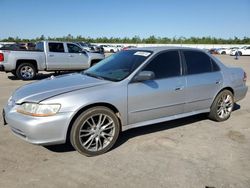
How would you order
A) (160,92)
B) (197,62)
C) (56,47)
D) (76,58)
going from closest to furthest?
(160,92) → (197,62) → (56,47) → (76,58)

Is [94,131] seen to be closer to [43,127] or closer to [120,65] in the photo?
[43,127]

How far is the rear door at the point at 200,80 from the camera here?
16.7 ft

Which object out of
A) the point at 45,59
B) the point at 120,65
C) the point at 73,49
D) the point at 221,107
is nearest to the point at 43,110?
the point at 120,65

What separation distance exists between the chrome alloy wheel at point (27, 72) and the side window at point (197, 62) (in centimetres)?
884

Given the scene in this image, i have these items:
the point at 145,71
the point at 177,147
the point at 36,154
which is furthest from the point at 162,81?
the point at 36,154

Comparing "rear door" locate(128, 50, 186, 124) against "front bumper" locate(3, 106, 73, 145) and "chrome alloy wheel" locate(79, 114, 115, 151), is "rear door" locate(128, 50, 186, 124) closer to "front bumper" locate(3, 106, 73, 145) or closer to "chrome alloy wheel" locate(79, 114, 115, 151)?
"chrome alloy wheel" locate(79, 114, 115, 151)

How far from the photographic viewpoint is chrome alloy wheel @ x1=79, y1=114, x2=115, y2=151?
4031mm

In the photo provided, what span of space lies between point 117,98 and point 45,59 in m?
9.24

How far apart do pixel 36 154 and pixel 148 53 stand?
249 centimetres

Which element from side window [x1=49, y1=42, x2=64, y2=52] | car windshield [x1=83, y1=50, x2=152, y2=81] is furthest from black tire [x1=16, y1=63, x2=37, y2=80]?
car windshield [x1=83, y1=50, x2=152, y2=81]

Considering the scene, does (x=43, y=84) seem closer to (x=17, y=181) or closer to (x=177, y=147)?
(x=17, y=181)

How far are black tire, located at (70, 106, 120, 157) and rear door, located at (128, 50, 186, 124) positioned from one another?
0.36 meters

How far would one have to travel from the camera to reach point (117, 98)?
165 inches

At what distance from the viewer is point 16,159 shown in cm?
392
